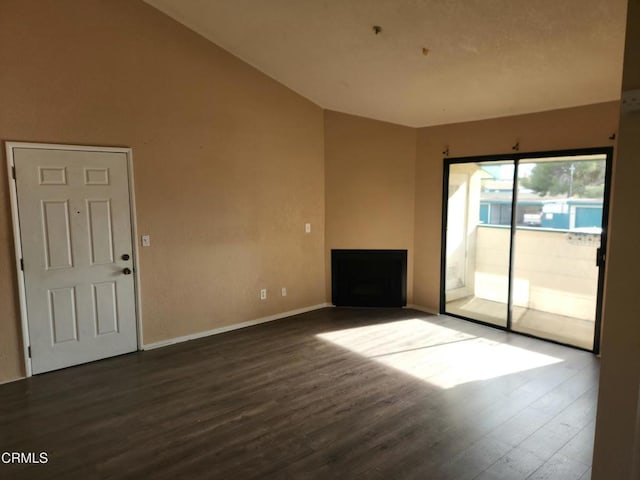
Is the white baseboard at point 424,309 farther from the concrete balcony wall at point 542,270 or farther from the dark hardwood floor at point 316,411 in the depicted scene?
the dark hardwood floor at point 316,411

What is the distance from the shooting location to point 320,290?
6.01m

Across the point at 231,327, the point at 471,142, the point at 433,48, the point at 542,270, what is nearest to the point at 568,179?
the point at 542,270

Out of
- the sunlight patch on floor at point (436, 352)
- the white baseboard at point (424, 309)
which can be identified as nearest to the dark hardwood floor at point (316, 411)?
the sunlight patch on floor at point (436, 352)

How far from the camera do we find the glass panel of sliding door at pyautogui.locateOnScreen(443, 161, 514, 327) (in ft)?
16.5

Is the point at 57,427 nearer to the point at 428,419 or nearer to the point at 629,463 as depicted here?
the point at 428,419

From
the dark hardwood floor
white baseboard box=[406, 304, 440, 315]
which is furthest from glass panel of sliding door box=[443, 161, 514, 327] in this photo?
the dark hardwood floor

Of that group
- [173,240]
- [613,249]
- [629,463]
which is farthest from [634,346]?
[173,240]

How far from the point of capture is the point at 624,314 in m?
1.83

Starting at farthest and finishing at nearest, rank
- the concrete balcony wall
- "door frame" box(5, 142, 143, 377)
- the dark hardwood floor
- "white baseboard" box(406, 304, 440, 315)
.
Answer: "white baseboard" box(406, 304, 440, 315)
the concrete balcony wall
"door frame" box(5, 142, 143, 377)
the dark hardwood floor

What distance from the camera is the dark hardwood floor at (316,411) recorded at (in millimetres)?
2549

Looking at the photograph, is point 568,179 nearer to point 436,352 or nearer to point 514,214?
point 514,214

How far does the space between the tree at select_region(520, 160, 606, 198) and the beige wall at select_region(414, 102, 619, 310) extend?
0.69 feet

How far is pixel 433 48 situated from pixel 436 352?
3.00 meters

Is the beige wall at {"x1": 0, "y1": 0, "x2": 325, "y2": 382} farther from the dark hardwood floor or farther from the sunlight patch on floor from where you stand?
the sunlight patch on floor
